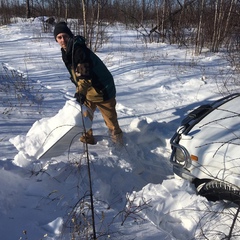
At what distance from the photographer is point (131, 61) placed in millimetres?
8766

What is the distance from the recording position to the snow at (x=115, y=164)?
7.84ft

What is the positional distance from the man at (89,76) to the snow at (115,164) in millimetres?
316

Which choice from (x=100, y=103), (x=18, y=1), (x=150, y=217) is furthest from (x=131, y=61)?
(x=18, y=1)

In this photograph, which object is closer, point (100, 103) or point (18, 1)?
point (100, 103)

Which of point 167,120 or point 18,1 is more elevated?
point 18,1

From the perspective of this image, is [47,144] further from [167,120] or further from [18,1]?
[18,1]

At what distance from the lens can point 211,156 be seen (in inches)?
104

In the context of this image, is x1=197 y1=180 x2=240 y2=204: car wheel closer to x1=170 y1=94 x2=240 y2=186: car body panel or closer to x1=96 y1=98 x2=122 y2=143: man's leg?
x1=170 y1=94 x2=240 y2=186: car body panel

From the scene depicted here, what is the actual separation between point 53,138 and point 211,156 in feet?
5.49

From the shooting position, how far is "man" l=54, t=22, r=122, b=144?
3.39 metres

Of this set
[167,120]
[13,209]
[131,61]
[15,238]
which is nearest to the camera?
[15,238]

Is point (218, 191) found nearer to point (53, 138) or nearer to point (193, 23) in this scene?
point (53, 138)

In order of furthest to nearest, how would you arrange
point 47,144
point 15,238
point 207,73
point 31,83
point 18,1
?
1. point 18,1
2. point 207,73
3. point 31,83
4. point 47,144
5. point 15,238

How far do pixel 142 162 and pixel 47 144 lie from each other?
1386 millimetres
